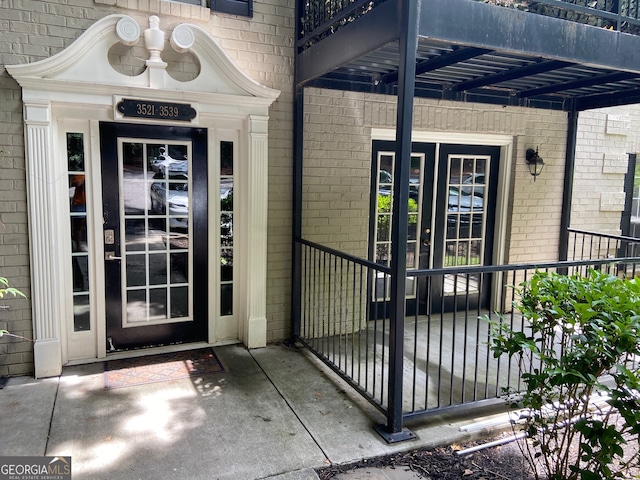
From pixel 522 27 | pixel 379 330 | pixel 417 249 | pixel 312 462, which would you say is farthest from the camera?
pixel 417 249

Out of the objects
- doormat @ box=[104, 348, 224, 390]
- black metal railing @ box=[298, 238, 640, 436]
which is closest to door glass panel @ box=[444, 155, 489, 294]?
black metal railing @ box=[298, 238, 640, 436]

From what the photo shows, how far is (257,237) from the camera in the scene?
4297 millimetres

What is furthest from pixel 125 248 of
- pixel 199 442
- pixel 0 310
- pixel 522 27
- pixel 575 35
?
pixel 575 35

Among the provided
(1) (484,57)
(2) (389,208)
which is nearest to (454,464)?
(2) (389,208)

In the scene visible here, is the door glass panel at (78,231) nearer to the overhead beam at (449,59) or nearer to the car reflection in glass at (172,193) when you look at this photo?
the car reflection in glass at (172,193)

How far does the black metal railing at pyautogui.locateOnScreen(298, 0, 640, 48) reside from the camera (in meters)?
3.28

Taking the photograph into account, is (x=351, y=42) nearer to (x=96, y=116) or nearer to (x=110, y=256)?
(x=96, y=116)

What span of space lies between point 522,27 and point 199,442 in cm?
330

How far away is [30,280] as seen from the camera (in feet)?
12.0

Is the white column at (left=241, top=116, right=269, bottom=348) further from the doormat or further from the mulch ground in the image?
the mulch ground

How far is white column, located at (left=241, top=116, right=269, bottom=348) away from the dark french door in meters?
1.31

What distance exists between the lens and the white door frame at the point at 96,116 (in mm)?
3520

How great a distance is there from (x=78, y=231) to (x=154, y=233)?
0.59 metres

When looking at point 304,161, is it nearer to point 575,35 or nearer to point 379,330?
point 379,330
